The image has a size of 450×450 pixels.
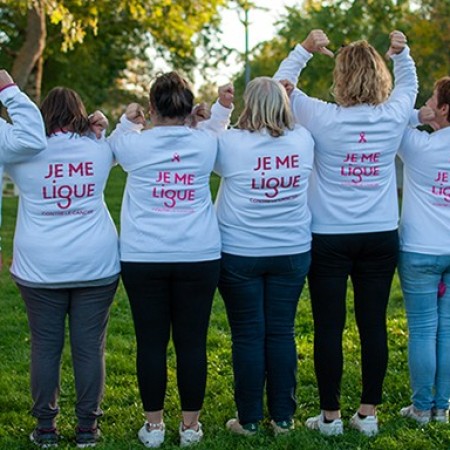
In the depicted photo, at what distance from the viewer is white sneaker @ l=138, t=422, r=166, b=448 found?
475 cm

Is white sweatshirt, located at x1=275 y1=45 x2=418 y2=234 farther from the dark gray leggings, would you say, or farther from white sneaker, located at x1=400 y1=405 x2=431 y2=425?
the dark gray leggings

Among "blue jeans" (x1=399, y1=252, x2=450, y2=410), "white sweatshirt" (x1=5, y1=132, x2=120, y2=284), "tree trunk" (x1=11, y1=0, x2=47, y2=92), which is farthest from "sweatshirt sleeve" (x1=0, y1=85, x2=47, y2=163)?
"tree trunk" (x1=11, y1=0, x2=47, y2=92)

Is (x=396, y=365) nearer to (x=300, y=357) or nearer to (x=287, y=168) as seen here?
(x=300, y=357)

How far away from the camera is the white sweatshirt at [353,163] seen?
15.5 ft

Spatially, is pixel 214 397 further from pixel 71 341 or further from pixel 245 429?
pixel 71 341

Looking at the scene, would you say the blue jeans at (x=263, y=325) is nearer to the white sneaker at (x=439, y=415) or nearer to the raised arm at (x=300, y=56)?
the white sneaker at (x=439, y=415)

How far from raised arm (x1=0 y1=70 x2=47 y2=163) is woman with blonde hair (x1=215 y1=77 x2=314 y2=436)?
1010 millimetres

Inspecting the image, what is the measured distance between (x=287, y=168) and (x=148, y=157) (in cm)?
77

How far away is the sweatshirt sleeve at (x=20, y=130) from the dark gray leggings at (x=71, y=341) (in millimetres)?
755

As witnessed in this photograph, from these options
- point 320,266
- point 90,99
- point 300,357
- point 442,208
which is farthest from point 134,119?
point 90,99

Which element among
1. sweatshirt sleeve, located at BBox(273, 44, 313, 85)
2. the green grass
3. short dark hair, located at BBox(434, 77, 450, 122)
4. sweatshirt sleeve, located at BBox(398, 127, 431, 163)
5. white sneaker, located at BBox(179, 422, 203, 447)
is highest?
sweatshirt sleeve, located at BBox(273, 44, 313, 85)

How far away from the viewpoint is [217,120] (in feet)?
A: 16.0

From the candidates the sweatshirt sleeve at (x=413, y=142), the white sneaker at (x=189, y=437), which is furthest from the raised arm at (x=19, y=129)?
the sweatshirt sleeve at (x=413, y=142)

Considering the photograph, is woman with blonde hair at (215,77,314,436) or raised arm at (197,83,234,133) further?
raised arm at (197,83,234,133)
